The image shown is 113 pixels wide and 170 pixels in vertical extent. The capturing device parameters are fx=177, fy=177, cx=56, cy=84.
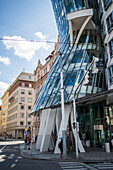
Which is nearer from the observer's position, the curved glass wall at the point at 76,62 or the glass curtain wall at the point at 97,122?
the curved glass wall at the point at 76,62

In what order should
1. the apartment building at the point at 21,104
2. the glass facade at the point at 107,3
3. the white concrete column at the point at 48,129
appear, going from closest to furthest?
1. the glass facade at the point at 107,3
2. the white concrete column at the point at 48,129
3. the apartment building at the point at 21,104

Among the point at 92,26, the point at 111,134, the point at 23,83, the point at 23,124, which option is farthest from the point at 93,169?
the point at 23,83

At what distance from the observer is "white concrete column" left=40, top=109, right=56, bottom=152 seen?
20.6 metres

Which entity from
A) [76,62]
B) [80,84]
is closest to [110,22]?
[76,62]

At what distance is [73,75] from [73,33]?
8753 mm

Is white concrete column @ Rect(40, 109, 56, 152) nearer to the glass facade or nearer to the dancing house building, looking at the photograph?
the dancing house building

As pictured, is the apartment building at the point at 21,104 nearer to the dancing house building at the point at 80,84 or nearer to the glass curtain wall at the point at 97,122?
the dancing house building at the point at 80,84

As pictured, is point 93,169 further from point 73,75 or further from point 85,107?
point 85,107

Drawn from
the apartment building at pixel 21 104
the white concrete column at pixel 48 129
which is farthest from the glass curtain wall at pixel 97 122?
the apartment building at pixel 21 104

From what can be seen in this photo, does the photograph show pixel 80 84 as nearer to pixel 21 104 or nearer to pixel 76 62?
pixel 76 62

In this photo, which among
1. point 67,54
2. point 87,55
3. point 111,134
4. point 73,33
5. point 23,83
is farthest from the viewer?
point 23,83

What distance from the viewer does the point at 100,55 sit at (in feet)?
77.4

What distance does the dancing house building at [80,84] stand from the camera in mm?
21062

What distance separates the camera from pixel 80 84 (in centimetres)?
2055
